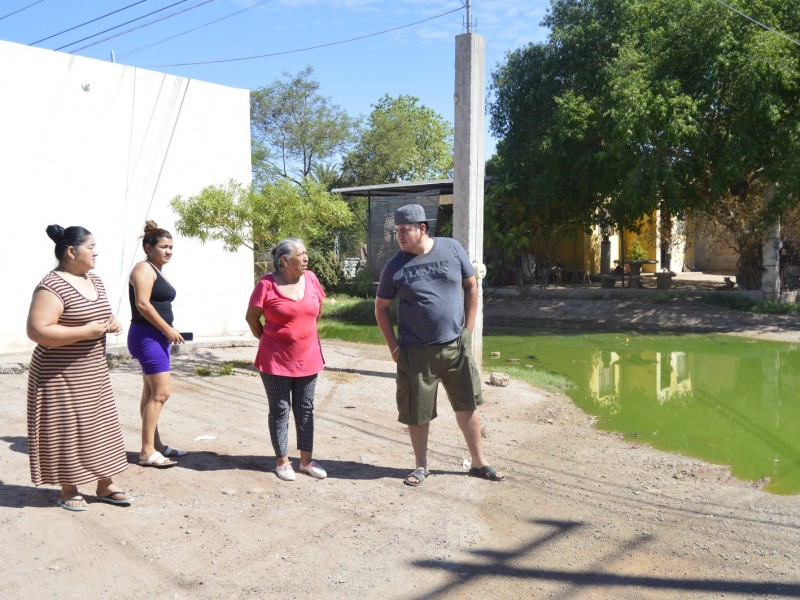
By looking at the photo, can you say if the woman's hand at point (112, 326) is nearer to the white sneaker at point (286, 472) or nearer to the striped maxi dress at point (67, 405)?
the striped maxi dress at point (67, 405)

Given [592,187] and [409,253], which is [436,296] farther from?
[592,187]

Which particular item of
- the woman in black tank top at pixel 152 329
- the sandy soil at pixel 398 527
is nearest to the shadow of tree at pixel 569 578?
the sandy soil at pixel 398 527

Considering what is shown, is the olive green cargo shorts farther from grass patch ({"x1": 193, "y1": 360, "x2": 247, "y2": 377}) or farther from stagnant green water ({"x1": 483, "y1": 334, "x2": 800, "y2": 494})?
grass patch ({"x1": 193, "y1": 360, "x2": 247, "y2": 377})

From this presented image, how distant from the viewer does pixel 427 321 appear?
4805 mm

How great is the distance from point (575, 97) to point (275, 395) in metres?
15.0

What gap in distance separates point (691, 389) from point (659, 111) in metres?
6.70

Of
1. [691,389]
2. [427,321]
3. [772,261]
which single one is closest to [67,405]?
[427,321]

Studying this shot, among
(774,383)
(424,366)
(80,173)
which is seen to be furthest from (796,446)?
(80,173)

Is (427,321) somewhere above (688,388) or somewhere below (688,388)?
above

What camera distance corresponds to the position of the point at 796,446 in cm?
715

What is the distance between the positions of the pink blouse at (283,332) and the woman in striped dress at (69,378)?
3.27ft

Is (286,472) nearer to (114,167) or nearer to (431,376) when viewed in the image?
(431,376)

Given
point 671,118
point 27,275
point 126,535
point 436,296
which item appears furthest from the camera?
point 671,118

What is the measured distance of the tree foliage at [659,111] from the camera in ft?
46.5
